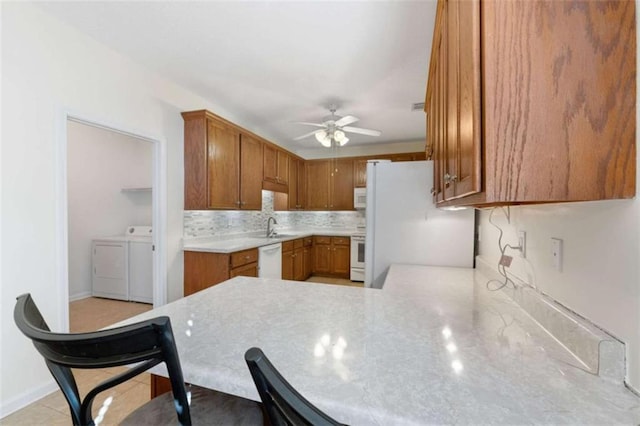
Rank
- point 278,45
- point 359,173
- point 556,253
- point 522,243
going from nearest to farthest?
point 556,253
point 522,243
point 278,45
point 359,173

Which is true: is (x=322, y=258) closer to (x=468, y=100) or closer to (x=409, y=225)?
(x=409, y=225)

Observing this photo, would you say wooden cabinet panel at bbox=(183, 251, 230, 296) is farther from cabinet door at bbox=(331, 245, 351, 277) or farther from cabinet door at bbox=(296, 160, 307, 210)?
cabinet door at bbox=(296, 160, 307, 210)

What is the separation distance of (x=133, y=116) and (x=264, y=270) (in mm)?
2163

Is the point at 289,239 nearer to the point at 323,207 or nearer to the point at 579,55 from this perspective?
the point at 323,207

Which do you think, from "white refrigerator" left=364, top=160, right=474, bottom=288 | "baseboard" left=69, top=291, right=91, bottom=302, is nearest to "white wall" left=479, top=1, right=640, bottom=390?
"white refrigerator" left=364, top=160, right=474, bottom=288

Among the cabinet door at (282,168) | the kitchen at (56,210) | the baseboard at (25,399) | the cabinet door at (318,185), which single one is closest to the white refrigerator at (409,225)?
the kitchen at (56,210)

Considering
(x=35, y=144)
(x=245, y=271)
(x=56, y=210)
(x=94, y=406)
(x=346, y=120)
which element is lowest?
(x=94, y=406)

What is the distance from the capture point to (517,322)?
1.03 metres

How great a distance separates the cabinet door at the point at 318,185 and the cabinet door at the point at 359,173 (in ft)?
1.88

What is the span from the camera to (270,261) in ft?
12.0

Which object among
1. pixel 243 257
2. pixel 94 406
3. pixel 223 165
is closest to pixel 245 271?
pixel 243 257

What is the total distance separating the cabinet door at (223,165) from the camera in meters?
3.04

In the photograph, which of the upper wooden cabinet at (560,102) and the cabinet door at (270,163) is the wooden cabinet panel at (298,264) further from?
the upper wooden cabinet at (560,102)

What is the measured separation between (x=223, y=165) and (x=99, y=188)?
2.59 m
